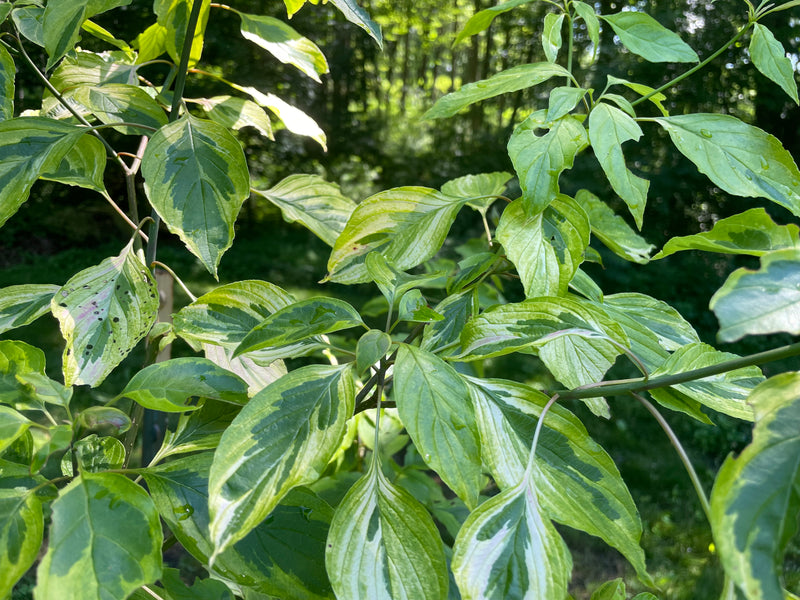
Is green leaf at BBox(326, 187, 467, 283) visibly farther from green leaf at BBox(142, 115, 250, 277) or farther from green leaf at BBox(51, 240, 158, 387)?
green leaf at BBox(51, 240, 158, 387)

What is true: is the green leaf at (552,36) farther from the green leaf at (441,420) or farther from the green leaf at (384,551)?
the green leaf at (384,551)

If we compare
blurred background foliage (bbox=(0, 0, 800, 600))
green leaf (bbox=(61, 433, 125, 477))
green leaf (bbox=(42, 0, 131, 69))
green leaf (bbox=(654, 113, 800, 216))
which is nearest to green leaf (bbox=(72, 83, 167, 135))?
green leaf (bbox=(42, 0, 131, 69))

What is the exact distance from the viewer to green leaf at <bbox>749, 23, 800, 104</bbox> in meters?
0.72

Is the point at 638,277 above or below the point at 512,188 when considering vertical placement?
below

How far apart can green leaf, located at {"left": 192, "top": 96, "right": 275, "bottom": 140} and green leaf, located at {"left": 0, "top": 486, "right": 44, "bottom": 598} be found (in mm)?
628

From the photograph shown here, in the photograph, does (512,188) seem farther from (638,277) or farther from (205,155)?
(205,155)

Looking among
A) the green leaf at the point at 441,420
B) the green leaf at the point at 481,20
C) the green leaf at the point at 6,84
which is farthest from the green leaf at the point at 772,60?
the green leaf at the point at 6,84

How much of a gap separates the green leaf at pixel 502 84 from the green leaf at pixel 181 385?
1.23ft

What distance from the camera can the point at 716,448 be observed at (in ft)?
11.5

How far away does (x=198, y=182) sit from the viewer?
0.77m

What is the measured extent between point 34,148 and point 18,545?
1.50 feet

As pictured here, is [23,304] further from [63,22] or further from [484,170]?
[484,170]

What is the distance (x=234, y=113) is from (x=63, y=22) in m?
0.34

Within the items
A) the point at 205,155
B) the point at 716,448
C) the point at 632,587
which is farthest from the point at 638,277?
the point at 205,155
